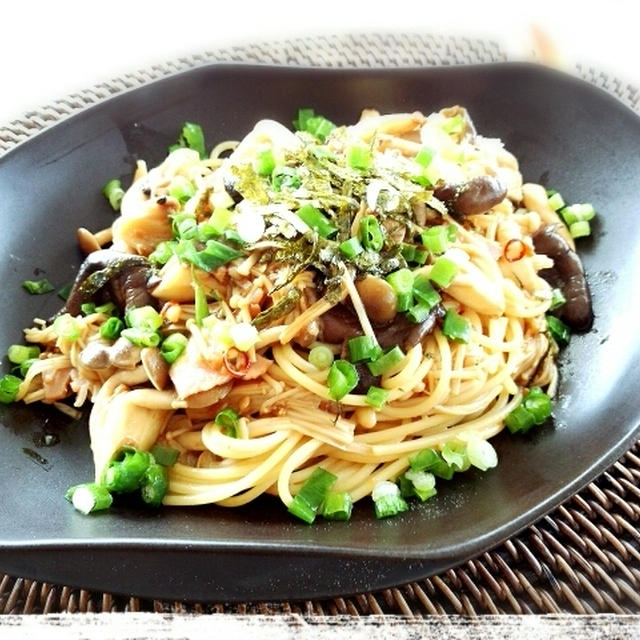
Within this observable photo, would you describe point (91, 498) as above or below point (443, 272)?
below

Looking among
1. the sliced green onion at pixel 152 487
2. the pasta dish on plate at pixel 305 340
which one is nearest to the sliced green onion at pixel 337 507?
the pasta dish on plate at pixel 305 340

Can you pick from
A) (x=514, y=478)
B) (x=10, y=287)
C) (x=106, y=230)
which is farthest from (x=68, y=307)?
(x=514, y=478)

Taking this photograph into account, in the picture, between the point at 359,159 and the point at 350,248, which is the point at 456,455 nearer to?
the point at 350,248

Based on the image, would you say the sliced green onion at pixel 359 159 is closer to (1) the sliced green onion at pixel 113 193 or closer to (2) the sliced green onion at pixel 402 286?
(2) the sliced green onion at pixel 402 286

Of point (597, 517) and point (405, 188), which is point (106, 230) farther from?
point (597, 517)

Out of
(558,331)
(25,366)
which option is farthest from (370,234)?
(25,366)

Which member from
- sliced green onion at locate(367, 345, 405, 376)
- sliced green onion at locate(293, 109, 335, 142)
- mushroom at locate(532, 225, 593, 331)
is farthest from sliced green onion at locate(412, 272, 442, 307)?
sliced green onion at locate(293, 109, 335, 142)
